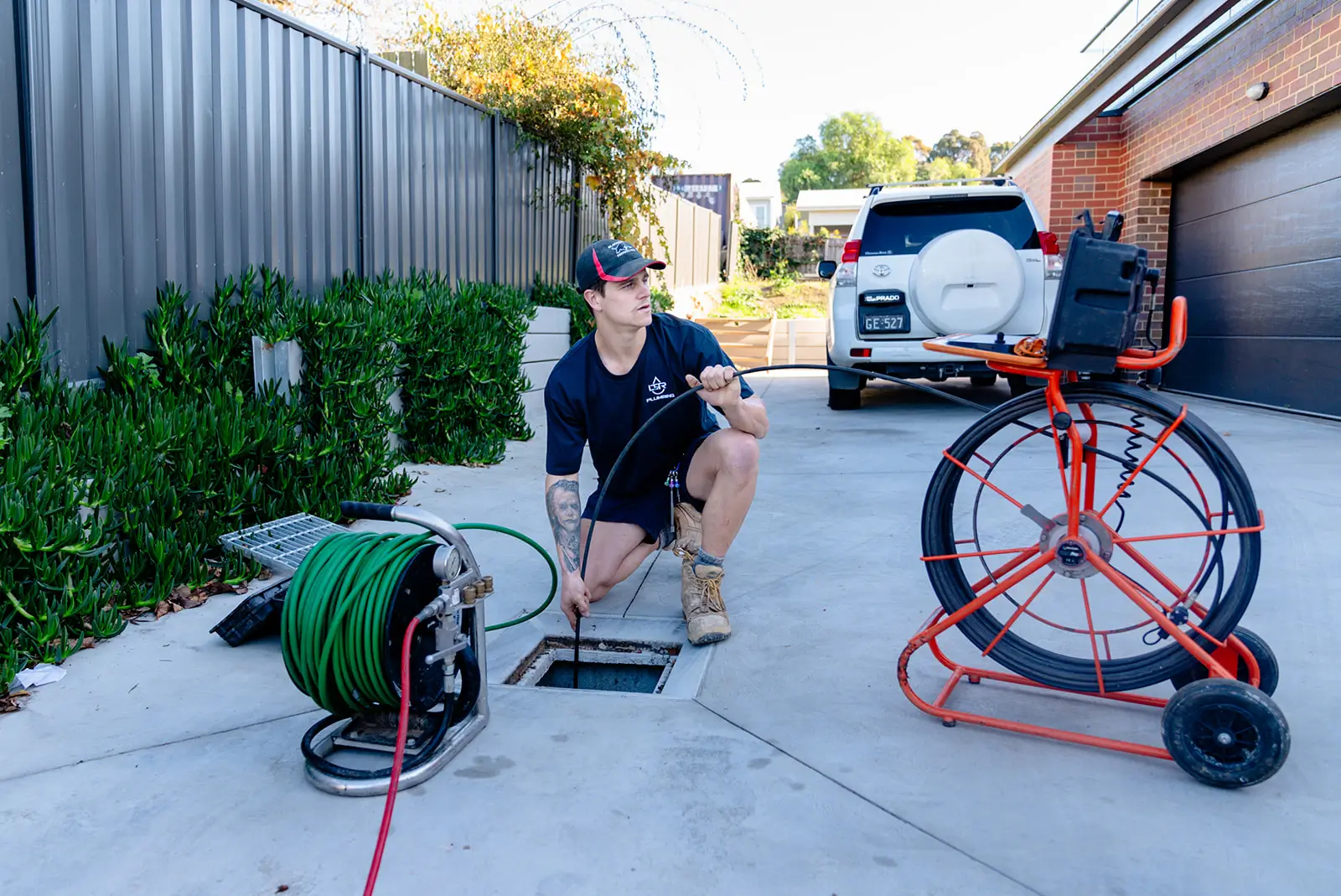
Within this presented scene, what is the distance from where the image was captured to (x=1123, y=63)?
9.49 meters

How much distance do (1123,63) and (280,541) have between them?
9.16 meters

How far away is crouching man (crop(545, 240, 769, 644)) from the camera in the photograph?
3.19 metres

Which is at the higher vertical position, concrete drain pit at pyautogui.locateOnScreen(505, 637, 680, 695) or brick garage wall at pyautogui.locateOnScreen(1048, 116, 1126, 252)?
brick garage wall at pyautogui.locateOnScreen(1048, 116, 1126, 252)

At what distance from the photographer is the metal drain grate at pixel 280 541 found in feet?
11.4

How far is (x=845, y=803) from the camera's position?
7.13 feet

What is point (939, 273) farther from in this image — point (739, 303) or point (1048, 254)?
point (739, 303)

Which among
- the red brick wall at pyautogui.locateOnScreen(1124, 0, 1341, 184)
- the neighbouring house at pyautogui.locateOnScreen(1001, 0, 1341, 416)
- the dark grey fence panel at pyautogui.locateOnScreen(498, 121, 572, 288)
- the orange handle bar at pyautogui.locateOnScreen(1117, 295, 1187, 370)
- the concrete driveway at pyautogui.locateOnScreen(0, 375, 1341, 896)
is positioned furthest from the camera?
the dark grey fence panel at pyautogui.locateOnScreen(498, 121, 572, 288)

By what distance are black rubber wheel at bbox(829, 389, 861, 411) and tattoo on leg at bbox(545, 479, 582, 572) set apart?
19.4 feet

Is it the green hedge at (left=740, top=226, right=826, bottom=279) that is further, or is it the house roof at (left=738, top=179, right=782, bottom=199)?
the house roof at (left=738, top=179, right=782, bottom=199)

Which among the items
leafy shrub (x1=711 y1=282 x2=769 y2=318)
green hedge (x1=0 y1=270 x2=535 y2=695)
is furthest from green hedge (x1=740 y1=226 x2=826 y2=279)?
green hedge (x1=0 y1=270 x2=535 y2=695)

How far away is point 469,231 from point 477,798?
6.13m

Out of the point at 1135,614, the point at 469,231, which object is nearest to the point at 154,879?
the point at 1135,614

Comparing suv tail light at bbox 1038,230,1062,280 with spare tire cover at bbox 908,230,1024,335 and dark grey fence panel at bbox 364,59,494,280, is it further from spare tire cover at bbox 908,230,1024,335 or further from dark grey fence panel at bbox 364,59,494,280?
dark grey fence panel at bbox 364,59,494,280

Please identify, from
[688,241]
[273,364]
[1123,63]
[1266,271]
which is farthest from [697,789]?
[688,241]
